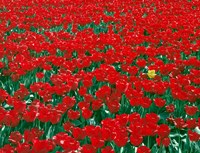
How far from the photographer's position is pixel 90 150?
250cm

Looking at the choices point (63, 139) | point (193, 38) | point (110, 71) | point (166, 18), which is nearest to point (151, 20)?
point (166, 18)

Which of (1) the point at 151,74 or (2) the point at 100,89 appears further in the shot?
(1) the point at 151,74

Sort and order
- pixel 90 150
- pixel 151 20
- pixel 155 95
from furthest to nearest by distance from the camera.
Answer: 1. pixel 151 20
2. pixel 155 95
3. pixel 90 150

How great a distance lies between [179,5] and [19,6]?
13.1 ft

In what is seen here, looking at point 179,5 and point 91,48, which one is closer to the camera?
point 91,48

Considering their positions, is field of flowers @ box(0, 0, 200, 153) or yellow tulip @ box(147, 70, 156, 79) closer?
field of flowers @ box(0, 0, 200, 153)

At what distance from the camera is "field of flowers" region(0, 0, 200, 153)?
285 cm

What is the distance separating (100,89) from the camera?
3635 millimetres

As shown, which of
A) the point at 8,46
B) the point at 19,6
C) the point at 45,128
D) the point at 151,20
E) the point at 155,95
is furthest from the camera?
the point at 19,6

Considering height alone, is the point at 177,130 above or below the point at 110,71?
below

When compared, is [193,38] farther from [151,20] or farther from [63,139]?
[63,139]

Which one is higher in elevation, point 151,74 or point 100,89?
point 100,89

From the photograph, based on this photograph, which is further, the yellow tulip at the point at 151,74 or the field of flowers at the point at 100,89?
the yellow tulip at the point at 151,74

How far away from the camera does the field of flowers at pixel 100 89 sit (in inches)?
112
